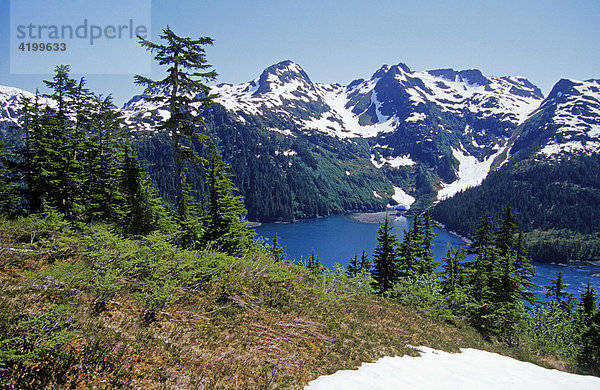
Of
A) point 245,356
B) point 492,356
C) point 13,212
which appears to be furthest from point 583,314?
point 13,212

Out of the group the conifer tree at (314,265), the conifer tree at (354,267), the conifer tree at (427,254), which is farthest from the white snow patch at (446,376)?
the conifer tree at (354,267)

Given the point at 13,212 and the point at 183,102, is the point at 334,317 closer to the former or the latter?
the point at 183,102

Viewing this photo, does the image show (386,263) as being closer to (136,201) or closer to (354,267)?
(354,267)

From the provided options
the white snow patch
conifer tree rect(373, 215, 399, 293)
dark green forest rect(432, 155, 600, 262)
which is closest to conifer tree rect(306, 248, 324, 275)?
conifer tree rect(373, 215, 399, 293)

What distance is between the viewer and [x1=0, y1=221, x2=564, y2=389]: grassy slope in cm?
612

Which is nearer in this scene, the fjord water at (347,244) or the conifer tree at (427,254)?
the conifer tree at (427,254)

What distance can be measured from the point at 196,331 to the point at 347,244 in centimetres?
11780

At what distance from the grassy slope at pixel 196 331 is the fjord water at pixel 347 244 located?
181 feet

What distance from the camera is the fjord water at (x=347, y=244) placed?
94500mm

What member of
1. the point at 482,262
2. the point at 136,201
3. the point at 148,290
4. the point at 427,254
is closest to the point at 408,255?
the point at 427,254

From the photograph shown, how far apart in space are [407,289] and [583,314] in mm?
37315

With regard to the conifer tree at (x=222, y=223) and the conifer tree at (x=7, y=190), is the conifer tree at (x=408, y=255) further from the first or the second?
the conifer tree at (x=7, y=190)

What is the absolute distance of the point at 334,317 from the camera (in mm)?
13547

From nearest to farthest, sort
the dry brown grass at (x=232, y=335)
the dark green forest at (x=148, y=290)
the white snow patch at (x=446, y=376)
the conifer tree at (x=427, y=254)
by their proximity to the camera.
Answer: the dark green forest at (x=148, y=290) < the dry brown grass at (x=232, y=335) < the white snow patch at (x=446, y=376) < the conifer tree at (x=427, y=254)
